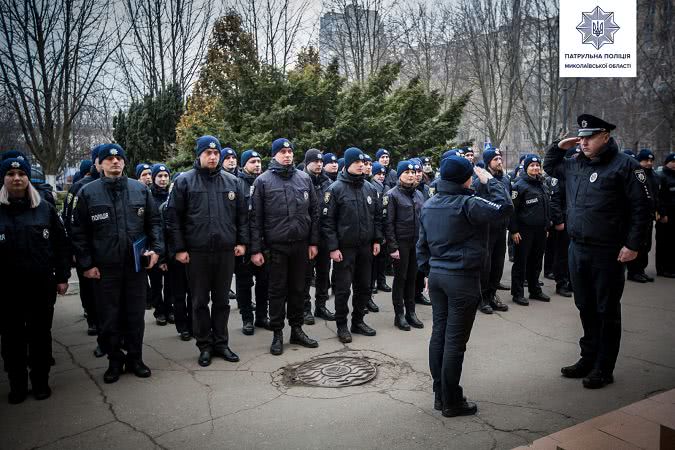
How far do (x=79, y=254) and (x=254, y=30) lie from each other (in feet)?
52.7

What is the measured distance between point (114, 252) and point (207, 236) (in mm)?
933

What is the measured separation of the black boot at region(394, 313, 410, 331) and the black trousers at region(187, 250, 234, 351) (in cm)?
230

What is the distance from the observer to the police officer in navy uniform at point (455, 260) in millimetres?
3947

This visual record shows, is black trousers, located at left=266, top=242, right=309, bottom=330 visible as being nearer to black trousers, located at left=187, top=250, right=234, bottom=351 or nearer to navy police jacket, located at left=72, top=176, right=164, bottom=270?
black trousers, located at left=187, top=250, right=234, bottom=351

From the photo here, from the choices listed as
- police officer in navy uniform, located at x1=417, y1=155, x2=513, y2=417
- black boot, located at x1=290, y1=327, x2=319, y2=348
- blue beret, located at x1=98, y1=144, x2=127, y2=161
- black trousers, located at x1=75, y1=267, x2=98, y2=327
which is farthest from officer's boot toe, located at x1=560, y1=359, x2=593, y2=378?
black trousers, located at x1=75, y1=267, x2=98, y2=327

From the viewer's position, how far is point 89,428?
403 cm

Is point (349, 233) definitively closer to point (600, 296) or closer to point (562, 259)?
point (600, 296)

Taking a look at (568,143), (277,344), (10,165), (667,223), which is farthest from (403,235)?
(667,223)

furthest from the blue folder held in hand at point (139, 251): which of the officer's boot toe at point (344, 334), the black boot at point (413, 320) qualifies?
the black boot at point (413, 320)

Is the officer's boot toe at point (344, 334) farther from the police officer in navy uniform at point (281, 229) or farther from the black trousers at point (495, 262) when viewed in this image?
the black trousers at point (495, 262)

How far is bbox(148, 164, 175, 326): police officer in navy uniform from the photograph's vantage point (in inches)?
284

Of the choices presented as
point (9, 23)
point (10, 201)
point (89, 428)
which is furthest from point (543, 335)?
point (9, 23)

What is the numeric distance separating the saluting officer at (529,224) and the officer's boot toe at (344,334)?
3158mm

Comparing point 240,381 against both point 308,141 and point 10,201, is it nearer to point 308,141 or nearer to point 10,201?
point 10,201
